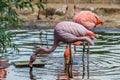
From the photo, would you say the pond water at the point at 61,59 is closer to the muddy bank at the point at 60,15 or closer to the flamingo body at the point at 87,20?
the flamingo body at the point at 87,20

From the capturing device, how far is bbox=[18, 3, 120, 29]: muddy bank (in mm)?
17547

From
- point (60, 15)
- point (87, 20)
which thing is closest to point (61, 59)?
point (87, 20)

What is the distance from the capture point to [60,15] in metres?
19.4

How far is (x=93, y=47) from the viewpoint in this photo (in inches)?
492

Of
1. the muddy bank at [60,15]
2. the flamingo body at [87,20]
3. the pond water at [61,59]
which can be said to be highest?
the flamingo body at [87,20]

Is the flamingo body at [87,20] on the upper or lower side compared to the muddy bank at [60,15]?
upper

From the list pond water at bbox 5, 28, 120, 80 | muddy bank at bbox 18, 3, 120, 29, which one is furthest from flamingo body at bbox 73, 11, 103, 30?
muddy bank at bbox 18, 3, 120, 29

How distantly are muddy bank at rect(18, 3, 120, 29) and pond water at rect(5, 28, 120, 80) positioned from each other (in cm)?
248

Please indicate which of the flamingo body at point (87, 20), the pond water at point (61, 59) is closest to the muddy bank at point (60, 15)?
the pond water at point (61, 59)

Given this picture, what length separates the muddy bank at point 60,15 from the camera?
1755 centimetres

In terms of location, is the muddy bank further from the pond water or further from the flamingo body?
the flamingo body

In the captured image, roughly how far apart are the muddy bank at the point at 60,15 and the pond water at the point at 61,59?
248cm

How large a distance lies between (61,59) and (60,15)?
28.2ft

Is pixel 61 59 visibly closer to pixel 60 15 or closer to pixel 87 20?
pixel 87 20
